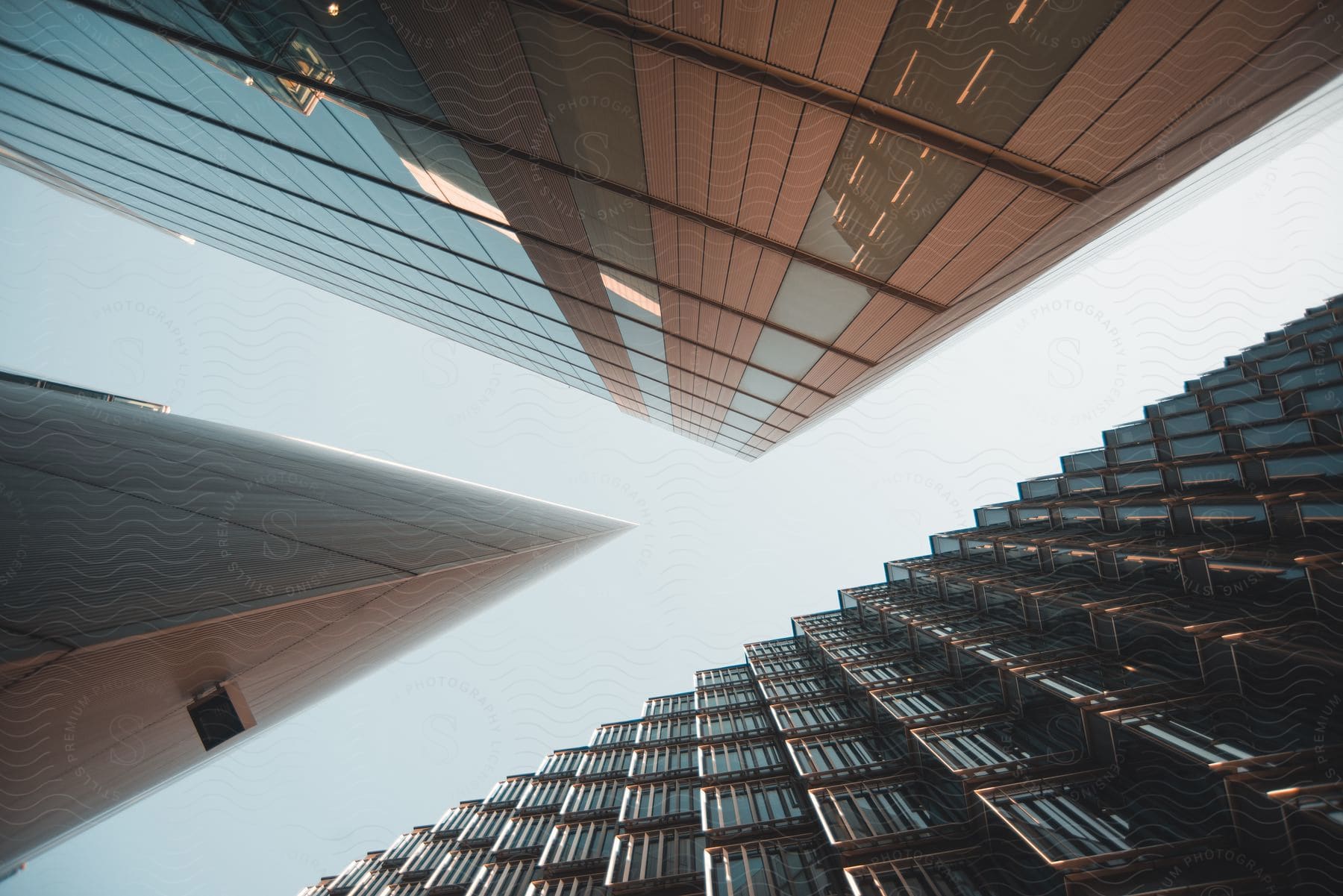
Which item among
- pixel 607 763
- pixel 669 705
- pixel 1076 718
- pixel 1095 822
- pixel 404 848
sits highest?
pixel 1076 718

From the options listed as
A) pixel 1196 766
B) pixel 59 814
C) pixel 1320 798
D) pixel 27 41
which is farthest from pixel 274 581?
pixel 1196 766

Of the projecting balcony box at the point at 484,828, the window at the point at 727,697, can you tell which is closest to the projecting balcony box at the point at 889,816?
the window at the point at 727,697

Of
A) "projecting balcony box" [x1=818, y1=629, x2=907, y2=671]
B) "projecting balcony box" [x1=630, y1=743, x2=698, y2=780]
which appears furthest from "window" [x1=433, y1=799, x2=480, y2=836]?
"projecting balcony box" [x1=818, y1=629, x2=907, y2=671]

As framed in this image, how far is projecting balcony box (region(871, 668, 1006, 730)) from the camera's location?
17281 millimetres

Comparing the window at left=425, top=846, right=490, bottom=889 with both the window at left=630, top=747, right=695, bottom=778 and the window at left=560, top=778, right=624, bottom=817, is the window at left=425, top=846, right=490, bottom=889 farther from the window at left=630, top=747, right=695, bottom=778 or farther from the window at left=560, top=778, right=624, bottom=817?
the window at left=630, top=747, right=695, bottom=778

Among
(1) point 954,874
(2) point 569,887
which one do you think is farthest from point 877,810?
(2) point 569,887

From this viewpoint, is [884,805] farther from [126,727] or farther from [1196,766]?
[126,727]

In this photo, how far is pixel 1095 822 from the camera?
1071cm

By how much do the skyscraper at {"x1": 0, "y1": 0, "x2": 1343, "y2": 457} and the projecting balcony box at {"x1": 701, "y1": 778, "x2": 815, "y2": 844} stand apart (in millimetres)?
15575

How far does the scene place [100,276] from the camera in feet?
23.3

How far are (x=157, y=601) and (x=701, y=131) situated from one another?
5921mm

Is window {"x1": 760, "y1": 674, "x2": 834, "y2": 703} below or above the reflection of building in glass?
below

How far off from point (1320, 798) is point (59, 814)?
13.0m

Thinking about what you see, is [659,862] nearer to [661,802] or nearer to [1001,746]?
[661,802]
